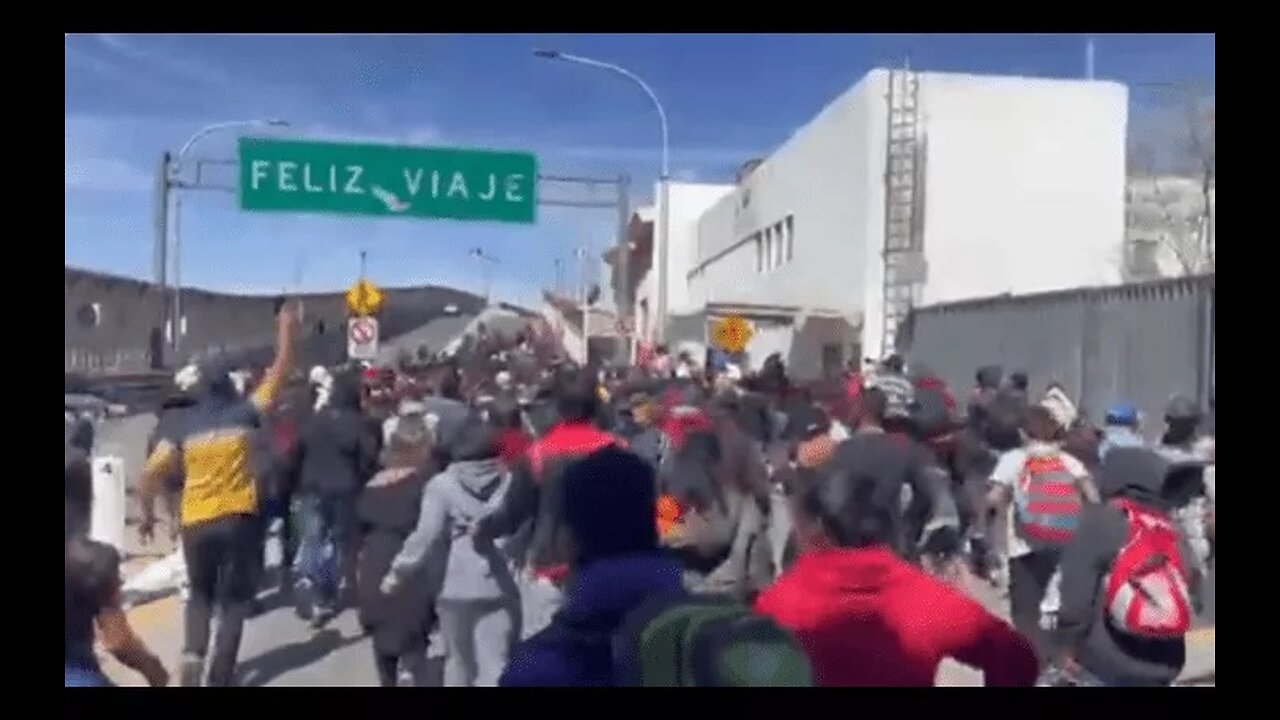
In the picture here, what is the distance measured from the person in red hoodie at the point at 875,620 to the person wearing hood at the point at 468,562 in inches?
62.9

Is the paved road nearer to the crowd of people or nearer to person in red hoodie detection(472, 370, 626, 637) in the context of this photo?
the crowd of people

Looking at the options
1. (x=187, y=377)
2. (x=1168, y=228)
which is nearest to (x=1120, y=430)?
(x=1168, y=228)

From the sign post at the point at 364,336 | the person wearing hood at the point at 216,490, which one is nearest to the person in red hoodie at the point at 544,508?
the sign post at the point at 364,336

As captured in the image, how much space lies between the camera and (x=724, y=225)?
A: 5723 millimetres

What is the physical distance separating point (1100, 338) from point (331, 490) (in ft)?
9.76

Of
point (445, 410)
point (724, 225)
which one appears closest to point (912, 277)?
point (724, 225)

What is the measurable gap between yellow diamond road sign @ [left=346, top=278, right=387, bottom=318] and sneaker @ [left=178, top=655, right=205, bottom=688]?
4.62 ft

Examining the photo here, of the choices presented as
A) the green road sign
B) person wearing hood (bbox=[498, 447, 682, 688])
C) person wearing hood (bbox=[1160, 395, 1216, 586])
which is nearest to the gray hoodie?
person wearing hood (bbox=[498, 447, 682, 688])

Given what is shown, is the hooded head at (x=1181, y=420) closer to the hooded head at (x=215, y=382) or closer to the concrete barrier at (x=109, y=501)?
the hooded head at (x=215, y=382)

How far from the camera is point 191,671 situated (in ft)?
18.1

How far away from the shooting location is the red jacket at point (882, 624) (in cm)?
360

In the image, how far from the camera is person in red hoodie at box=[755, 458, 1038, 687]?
3605 mm

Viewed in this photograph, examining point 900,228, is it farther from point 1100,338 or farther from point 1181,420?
point 1181,420

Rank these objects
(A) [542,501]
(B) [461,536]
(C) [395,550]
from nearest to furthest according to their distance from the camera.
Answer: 1. (B) [461,536]
2. (A) [542,501]
3. (C) [395,550]
